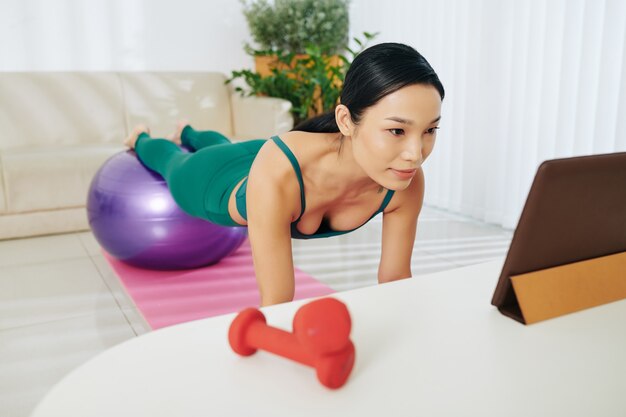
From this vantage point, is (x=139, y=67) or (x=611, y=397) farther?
(x=139, y=67)

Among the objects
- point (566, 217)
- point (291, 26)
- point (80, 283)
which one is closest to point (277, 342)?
point (566, 217)

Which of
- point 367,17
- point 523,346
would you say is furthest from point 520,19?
point 523,346

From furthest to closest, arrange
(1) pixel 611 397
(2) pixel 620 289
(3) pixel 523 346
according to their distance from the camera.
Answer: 1. (2) pixel 620 289
2. (3) pixel 523 346
3. (1) pixel 611 397

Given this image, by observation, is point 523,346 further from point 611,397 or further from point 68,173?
point 68,173

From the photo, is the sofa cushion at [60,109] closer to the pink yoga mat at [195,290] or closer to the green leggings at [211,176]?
the pink yoga mat at [195,290]

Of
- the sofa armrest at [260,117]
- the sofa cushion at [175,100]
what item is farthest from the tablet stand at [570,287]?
the sofa cushion at [175,100]

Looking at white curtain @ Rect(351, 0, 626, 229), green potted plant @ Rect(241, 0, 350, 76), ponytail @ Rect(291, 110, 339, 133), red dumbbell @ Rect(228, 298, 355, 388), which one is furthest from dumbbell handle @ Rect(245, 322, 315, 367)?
green potted plant @ Rect(241, 0, 350, 76)

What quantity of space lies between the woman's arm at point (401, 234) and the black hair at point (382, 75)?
0.37 meters

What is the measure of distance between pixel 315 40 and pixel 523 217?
12.6 ft

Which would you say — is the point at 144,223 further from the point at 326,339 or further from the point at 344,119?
the point at 326,339

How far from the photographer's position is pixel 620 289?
83cm

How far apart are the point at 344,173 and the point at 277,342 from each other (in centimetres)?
74

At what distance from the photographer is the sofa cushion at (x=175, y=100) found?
150 inches

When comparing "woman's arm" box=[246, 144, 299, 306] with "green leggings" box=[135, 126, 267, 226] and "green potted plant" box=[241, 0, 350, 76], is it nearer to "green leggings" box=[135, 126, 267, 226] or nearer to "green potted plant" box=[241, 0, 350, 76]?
"green leggings" box=[135, 126, 267, 226]
